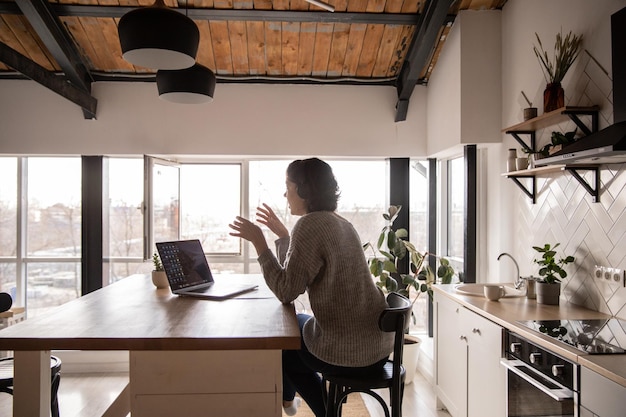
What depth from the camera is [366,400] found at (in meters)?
3.55

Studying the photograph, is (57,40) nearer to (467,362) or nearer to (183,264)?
(183,264)

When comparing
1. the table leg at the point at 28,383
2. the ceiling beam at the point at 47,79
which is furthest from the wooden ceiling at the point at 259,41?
the table leg at the point at 28,383

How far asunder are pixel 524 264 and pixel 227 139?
2596 mm

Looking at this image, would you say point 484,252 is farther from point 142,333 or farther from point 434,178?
point 142,333

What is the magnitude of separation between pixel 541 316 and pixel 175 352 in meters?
1.74

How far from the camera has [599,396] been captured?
158cm

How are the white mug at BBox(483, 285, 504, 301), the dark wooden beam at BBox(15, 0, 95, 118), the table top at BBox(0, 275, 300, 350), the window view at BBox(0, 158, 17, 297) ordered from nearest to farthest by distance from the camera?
1. the table top at BBox(0, 275, 300, 350)
2. the white mug at BBox(483, 285, 504, 301)
3. the dark wooden beam at BBox(15, 0, 95, 118)
4. the window view at BBox(0, 158, 17, 297)

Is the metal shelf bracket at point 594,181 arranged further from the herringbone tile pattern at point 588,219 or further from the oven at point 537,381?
the oven at point 537,381

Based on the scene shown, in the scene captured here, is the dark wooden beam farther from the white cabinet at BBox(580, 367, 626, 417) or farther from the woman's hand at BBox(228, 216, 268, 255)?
the white cabinet at BBox(580, 367, 626, 417)

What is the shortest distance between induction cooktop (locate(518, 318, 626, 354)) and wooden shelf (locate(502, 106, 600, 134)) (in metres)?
0.97

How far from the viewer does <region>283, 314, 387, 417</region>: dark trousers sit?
190cm

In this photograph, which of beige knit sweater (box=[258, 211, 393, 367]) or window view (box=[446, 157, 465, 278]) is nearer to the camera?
beige knit sweater (box=[258, 211, 393, 367])

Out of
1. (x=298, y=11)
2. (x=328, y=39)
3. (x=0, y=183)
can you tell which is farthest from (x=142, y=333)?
(x=0, y=183)

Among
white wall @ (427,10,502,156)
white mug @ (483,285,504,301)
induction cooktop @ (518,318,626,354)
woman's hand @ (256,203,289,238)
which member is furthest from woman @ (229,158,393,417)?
white wall @ (427,10,502,156)
